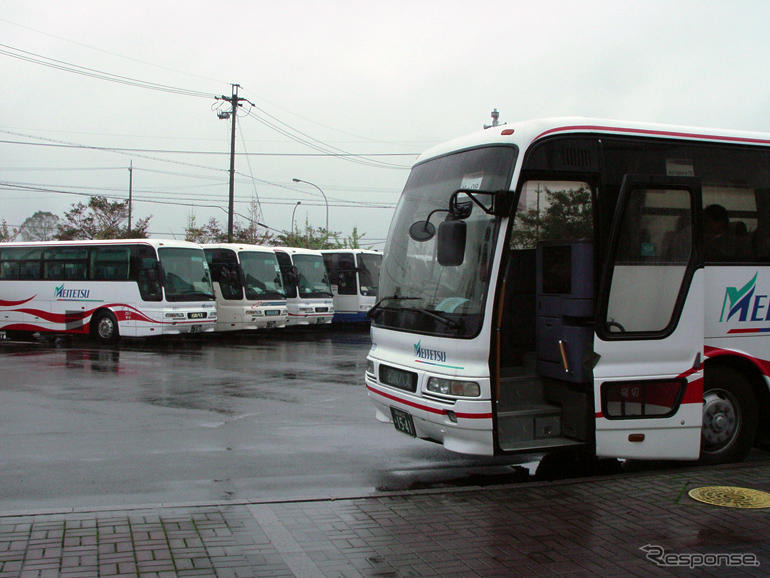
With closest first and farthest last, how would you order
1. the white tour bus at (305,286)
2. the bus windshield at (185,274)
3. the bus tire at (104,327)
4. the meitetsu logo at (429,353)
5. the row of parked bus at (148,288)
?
1. the meitetsu logo at (429,353)
2. the row of parked bus at (148,288)
3. the bus windshield at (185,274)
4. the bus tire at (104,327)
5. the white tour bus at (305,286)

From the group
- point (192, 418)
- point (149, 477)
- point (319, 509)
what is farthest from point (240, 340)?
point (319, 509)

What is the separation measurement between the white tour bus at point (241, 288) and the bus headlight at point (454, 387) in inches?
731

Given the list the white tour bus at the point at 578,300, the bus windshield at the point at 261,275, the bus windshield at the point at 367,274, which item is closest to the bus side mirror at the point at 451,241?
the white tour bus at the point at 578,300

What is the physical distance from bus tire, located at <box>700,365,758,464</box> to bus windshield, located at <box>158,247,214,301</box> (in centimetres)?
1674

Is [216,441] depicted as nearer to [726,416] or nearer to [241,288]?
[726,416]

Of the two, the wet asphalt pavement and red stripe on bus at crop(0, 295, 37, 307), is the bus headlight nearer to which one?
the wet asphalt pavement

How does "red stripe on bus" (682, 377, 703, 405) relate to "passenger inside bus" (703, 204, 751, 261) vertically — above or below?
below

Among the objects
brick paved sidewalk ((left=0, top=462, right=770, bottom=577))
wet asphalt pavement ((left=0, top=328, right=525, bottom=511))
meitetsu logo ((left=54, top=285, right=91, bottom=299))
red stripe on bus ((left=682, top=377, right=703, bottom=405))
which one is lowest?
wet asphalt pavement ((left=0, top=328, right=525, bottom=511))

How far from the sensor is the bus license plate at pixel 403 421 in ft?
24.6

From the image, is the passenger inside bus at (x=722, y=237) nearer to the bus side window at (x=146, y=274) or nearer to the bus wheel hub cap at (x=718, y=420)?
the bus wheel hub cap at (x=718, y=420)

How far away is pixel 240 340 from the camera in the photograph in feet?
80.7

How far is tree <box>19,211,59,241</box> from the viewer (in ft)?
267

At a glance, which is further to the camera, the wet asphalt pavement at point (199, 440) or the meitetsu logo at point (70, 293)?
the meitetsu logo at point (70, 293)

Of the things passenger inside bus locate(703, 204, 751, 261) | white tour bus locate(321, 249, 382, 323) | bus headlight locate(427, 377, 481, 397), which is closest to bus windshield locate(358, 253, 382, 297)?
white tour bus locate(321, 249, 382, 323)
